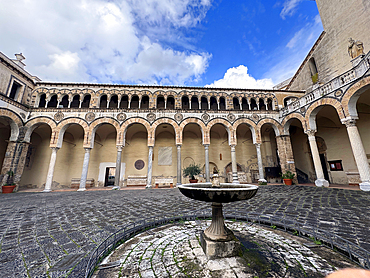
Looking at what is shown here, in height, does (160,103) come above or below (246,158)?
above

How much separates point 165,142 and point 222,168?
21.8 ft

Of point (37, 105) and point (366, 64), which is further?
point (37, 105)

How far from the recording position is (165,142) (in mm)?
16641

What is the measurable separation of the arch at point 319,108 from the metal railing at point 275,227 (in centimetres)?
929

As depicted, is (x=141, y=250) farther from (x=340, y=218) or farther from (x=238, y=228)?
(x=340, y=218)

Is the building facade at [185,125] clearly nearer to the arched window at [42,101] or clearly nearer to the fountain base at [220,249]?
the arched window at [42,101]

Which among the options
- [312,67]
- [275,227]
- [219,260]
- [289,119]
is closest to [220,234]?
[219,260]

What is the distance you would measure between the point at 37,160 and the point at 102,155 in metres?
5.44

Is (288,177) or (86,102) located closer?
(288,177)

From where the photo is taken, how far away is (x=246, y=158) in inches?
661

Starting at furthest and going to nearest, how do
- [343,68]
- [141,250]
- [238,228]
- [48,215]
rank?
[343,68] < [48,215] < [238,228] < [141,250]

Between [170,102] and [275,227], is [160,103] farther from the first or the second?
[275,227]

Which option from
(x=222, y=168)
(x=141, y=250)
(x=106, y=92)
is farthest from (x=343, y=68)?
(x=106, y=92)

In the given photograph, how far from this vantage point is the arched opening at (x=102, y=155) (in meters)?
15.4
